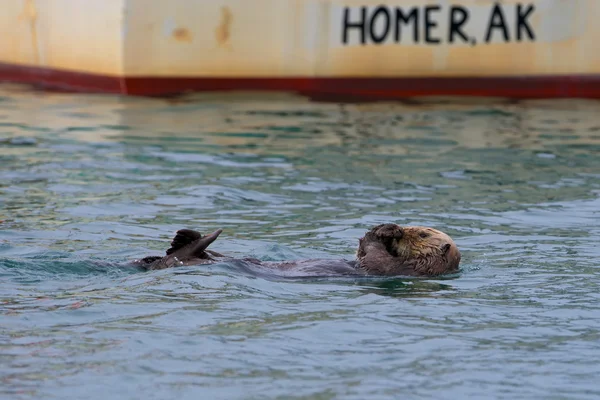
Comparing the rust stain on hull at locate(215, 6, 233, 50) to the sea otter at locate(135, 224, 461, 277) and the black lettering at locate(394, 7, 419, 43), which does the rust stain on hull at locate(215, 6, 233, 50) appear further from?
the sea otter at locate(135, 224, 461, 277)

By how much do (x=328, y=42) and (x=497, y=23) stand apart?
1.94 metres

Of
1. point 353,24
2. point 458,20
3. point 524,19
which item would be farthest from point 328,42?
point 524,19

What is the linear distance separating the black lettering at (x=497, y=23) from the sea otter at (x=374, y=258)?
6.85 meters

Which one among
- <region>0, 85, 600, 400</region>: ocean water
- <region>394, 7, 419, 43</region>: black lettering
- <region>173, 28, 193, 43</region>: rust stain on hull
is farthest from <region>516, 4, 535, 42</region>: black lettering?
<region>173, 28, 193, 43</region>: rust stain on hull

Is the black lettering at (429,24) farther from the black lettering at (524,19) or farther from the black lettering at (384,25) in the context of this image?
the black lettering at (524,19)

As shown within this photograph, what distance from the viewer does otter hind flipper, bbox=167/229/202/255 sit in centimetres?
561

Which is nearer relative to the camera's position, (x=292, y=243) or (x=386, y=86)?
(x=292, y=243)

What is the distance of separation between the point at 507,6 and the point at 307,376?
8858 mm

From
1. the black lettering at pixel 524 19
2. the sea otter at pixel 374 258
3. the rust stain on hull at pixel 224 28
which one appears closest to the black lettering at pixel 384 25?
the black lettering at pixel 524 19

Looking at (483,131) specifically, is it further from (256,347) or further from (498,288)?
(256,347)

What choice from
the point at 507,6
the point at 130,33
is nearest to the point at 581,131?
the point at 507,6

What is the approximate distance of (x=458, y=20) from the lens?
12.2 meters

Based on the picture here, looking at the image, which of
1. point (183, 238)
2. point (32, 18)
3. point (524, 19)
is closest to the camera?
point (183, 238)

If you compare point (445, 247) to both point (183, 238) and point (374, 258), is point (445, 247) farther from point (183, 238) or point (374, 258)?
point (183, 238)
